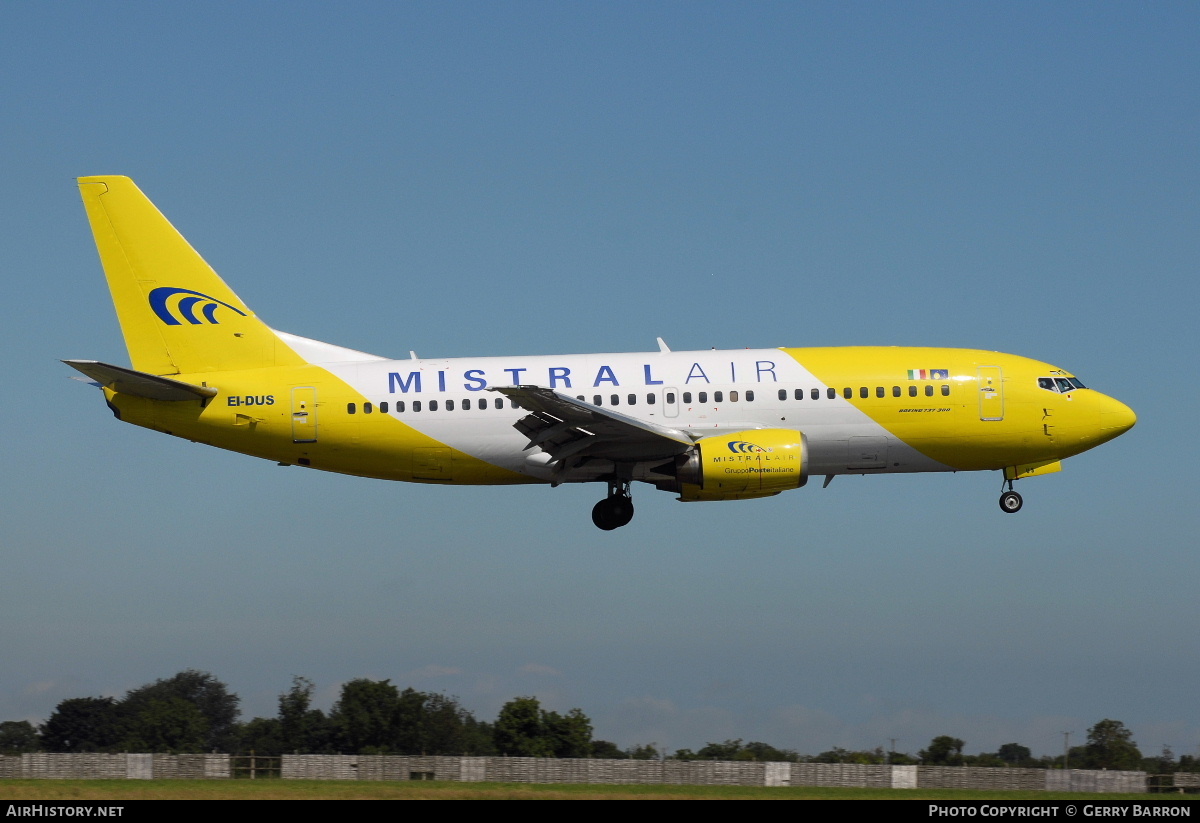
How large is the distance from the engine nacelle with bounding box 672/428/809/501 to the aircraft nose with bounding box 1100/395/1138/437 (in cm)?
918

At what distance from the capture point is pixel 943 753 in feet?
135

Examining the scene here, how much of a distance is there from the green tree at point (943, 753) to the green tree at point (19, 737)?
24.5 metres

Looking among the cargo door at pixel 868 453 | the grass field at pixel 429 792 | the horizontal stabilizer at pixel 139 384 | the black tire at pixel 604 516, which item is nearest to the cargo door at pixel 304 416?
the horizontal stabilizer at pixel 139 384

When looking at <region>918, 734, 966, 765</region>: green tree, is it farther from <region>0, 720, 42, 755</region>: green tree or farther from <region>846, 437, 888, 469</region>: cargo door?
<region>0, 720, 42, 755</region>: green tree

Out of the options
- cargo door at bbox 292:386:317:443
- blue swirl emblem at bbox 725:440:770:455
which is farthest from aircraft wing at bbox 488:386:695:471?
cargo door at bbox 292:386:317:443

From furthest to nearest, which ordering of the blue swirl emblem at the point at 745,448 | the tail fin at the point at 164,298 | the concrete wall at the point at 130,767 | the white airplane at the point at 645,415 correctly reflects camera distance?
the tail fin at the point at 164,298, the white airplane at the point at 645,415, the blue swirl emblem at the point at 745,448, the concrete wall at the point at 130,767

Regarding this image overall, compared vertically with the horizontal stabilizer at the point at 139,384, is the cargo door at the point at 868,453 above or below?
below

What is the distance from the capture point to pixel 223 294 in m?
43.9

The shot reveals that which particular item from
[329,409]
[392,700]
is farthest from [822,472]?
[392,700]

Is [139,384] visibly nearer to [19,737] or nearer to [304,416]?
[304,416]

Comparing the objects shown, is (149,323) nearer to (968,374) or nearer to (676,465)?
(676,465)

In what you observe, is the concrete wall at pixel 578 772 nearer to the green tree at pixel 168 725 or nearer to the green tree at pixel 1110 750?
the green tree at pixel 1110 750

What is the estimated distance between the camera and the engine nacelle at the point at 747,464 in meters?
38.9

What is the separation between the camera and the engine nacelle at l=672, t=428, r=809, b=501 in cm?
3891
